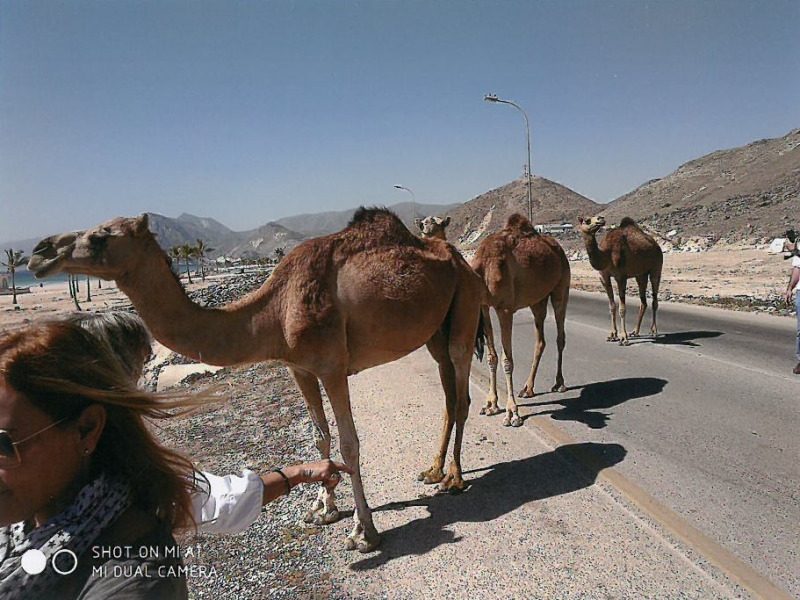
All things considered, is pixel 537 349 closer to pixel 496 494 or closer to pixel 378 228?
pixel 496 494

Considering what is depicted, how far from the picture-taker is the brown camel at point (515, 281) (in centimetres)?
772

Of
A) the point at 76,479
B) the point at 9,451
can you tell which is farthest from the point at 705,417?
the point at 9,451

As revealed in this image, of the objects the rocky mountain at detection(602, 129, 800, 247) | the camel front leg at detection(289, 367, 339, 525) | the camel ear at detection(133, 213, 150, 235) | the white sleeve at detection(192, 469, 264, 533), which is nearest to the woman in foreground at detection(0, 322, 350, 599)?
the white sleeve at detection(192, 469, 264, 533)

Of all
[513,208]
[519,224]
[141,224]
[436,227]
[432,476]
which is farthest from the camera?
[513,208]

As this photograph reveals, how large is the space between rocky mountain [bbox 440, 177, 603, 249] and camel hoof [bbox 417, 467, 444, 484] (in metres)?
80.5

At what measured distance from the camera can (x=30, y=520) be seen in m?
1.65

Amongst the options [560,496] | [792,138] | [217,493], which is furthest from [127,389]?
[792,138]

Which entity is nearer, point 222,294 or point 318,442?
point 318,442

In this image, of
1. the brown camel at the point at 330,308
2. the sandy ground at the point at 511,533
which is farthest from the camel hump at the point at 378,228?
the sandy ground at the point at 511,533

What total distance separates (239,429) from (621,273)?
8.92 meters

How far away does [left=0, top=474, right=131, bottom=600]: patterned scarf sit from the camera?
1.42 metres

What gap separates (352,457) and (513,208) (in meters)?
94.9

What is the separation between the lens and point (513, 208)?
95875 millimetres

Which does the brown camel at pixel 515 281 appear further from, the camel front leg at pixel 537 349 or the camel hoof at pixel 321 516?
the camel hoof at pixel 321 516
